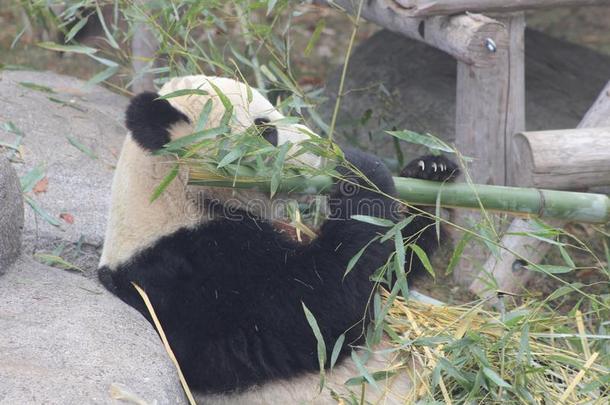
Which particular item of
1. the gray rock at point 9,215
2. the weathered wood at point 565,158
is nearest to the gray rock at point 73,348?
the gray rock at point 9,215

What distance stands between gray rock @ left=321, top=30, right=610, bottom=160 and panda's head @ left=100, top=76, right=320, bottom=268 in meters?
1.80

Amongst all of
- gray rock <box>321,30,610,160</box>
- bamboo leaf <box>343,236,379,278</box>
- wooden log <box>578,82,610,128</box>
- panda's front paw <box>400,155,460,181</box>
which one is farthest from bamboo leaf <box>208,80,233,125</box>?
gray rock <box>321,30,610,160</box>

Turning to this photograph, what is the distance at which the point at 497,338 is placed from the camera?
2.32 meters

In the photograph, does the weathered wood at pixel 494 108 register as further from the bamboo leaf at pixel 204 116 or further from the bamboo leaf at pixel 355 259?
the bamboo leaf at pixel 204 116

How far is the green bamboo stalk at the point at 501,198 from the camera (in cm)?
224

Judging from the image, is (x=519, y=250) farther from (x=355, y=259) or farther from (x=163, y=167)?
(x=163, y=167)

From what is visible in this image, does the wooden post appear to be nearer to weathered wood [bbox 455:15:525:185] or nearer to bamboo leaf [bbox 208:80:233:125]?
weathered wood [bbox 455:15:525:185]

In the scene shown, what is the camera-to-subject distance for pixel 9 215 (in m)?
2.31

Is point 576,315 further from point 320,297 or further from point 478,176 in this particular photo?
point 478,176

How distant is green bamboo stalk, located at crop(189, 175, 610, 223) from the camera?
7.34 ft

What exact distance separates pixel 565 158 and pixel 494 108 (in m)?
0.56

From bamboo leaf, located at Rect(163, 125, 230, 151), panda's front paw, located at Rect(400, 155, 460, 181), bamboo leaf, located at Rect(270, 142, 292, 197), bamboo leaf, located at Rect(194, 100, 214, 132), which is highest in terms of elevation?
bamboo leaf, located at Rect(194, 100, 214, 132)

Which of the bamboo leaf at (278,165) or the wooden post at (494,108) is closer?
the bamboo leaf at (278,165)

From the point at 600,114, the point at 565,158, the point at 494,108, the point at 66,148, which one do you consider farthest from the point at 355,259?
the point at 66,148
